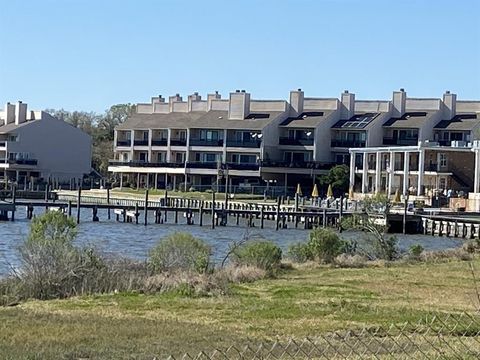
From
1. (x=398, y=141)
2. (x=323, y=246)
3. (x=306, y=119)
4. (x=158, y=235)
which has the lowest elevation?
(x=158, y=235)

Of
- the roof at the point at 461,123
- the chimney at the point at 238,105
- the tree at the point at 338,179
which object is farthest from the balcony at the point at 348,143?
the chimney at the point at 238,105

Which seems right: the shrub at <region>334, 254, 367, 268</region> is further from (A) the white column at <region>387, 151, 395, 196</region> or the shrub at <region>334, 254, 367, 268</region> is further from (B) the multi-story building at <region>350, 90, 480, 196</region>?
(A) the white column at <region>387, 151, 395, 196</region>

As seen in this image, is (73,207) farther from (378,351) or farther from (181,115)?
(378,351)

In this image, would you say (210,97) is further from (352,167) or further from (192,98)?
(352,167)

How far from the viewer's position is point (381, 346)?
14664mm

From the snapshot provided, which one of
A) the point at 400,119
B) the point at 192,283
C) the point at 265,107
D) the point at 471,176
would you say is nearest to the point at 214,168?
the point at 265,107

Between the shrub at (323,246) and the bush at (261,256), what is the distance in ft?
12.6

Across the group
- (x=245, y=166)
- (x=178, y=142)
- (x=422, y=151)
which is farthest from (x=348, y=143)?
(x=422, y=151)

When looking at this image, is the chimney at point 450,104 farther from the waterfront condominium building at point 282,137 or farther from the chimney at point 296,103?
the chimney at point 296,103

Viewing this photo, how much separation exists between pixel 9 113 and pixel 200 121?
30.3 meters

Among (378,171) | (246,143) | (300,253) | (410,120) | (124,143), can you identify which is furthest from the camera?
(124,143)

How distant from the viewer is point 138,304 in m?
22.3

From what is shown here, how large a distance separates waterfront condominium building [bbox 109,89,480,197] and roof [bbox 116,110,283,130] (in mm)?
121

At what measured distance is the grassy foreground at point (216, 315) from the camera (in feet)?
53.1
